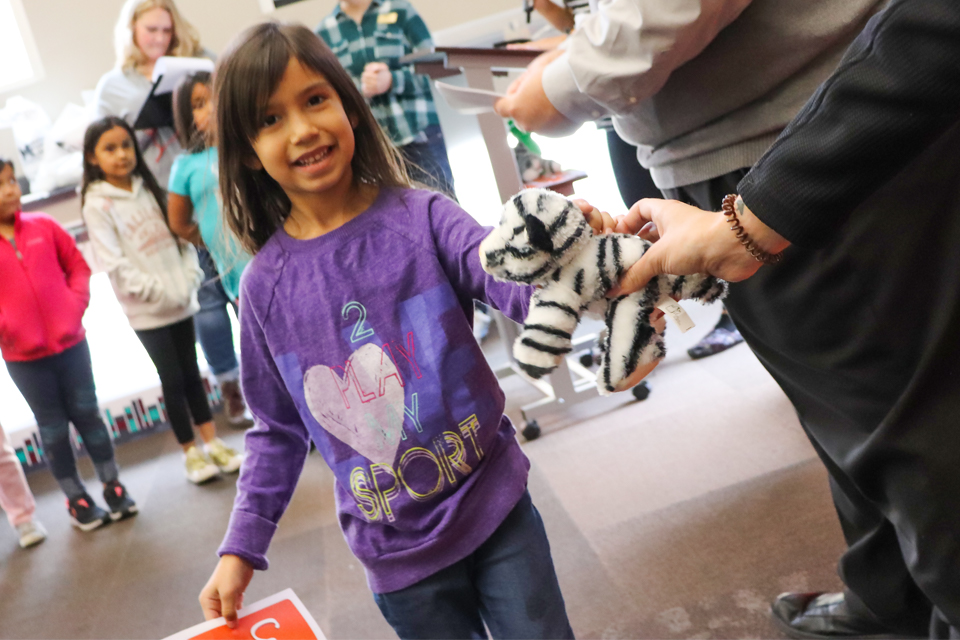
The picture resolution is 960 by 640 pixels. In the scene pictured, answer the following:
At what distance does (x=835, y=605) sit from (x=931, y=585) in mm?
686

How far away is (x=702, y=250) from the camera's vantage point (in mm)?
677

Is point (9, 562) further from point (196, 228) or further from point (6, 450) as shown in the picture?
point (196, 228)

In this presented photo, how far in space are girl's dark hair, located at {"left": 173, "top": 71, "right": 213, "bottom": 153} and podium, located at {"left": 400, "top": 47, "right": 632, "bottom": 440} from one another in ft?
2.34


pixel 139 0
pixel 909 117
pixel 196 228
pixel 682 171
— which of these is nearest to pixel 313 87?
pixel 682 171

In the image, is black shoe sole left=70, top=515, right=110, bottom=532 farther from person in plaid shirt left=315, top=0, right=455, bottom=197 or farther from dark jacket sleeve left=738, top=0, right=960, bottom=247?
dark jacket sleeve left=738, top=0, right=960, bottom=247

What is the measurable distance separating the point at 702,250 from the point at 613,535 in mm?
1443

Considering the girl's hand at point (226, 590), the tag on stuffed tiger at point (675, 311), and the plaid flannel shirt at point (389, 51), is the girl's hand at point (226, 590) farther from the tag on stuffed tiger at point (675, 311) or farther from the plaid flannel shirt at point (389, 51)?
the plaid flannel shirt at point (389, 51)

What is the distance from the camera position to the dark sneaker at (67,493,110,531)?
2.95 m

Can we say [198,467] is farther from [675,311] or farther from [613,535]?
[675,311]

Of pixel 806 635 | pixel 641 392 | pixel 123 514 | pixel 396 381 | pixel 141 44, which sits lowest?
pixel 123 514

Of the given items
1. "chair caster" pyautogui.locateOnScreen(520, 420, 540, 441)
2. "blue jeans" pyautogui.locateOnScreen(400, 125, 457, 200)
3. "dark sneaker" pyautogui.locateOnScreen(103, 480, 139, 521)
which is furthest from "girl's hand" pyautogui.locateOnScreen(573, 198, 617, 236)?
"dark sneaker" pyautogui.locateOnScreen(103, 480, 139, 521)

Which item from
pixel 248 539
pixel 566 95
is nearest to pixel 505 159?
Answer: pixel 566 95

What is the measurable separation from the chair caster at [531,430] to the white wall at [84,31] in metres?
2.54

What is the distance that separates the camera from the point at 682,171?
0.95 meters
